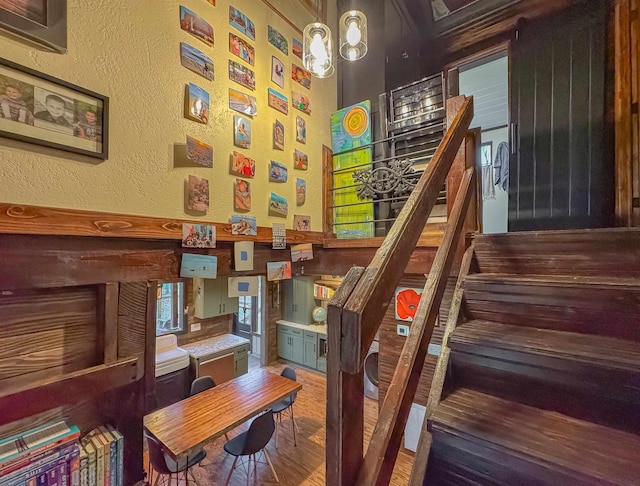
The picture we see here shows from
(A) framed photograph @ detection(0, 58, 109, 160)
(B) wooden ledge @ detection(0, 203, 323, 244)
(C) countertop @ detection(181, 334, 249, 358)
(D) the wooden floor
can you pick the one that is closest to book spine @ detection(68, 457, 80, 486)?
(B) wooden ledge @ detection(0, 203, 323, 244)

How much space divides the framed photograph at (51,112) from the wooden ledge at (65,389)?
88 centimetres

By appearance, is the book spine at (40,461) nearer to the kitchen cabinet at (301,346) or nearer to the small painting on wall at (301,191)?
the small painting on wall at (301,191)

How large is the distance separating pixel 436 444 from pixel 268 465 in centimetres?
310

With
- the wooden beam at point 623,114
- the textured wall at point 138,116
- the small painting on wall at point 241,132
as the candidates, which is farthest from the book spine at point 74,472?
the wooden beam at point 623,114

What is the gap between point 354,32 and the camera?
5.94 ft

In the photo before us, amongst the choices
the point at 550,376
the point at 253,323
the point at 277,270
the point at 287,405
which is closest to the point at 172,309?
the point at 253,323

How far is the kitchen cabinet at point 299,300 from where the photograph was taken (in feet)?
19.8

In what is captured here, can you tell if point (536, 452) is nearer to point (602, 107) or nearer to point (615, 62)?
point (602, 107)

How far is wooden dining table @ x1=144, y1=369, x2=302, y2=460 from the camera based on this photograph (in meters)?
2.51

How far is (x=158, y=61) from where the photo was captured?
4.51 feet

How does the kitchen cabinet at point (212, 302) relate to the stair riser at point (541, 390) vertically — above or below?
below

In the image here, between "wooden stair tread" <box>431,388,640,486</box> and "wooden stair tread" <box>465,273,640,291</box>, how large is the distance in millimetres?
483

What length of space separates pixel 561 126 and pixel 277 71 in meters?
2.30

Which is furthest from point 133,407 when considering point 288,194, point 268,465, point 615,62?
point 615,62
